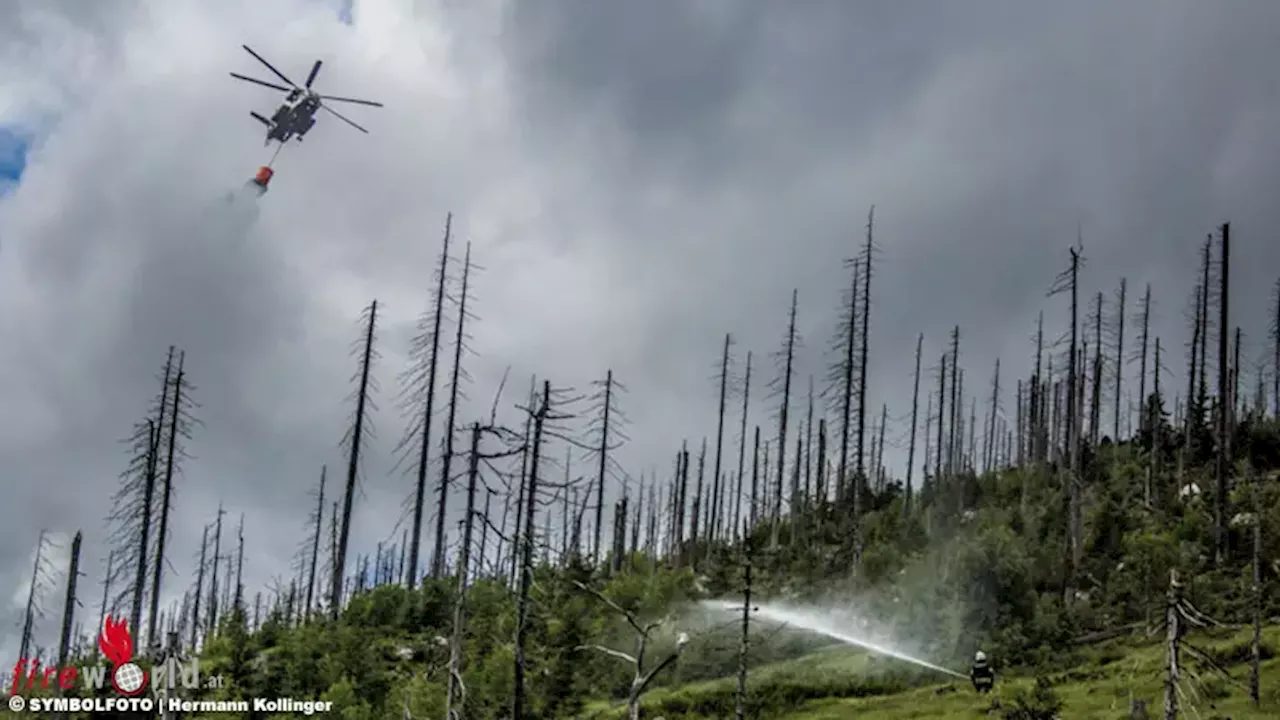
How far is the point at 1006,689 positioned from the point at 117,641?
32.0 meters

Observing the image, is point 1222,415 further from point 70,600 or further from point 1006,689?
point 70,600

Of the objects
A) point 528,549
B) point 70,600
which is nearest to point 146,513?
point 70,600

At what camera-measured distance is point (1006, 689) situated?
41.0 metres

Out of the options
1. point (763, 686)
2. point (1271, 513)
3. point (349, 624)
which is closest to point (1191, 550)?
point (1271, 513)

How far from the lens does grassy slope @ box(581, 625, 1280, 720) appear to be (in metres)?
36.4

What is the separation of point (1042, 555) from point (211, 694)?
123 feet

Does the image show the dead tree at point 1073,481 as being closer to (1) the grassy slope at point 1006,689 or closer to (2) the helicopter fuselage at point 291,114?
(1) the grassy slope at point 1006,689

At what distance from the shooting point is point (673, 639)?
170ft

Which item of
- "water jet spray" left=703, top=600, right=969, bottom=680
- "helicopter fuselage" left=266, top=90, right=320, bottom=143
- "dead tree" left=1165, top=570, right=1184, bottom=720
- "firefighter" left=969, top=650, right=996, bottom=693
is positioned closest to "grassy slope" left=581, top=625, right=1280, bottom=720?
"firefighter" left=969, top=650, right=996, bottom=693

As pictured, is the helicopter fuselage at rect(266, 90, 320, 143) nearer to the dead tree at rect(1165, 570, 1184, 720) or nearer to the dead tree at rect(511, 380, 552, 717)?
the dead tree at rect(511, 380, 552, 717)

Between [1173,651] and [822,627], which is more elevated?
[1173,651]

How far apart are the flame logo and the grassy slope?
688 inches

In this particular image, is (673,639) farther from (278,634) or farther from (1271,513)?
(1271,513)

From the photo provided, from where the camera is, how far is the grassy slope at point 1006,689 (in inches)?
1433
